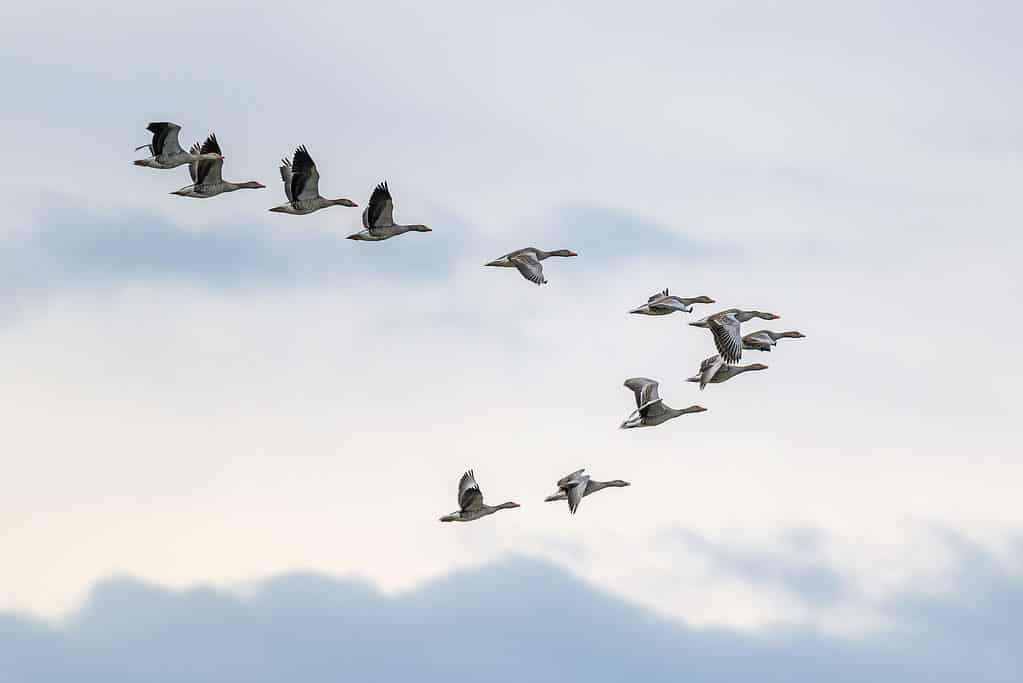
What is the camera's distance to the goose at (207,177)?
284 feet

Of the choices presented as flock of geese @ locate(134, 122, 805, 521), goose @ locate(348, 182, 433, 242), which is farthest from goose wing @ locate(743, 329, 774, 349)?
goose @ locate(348, 182, 433, 242)

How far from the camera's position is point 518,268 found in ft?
269

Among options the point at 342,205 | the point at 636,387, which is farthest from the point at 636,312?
the point at 342,205

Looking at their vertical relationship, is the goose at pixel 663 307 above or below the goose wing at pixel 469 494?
above

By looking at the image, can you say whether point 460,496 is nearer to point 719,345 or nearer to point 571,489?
point 571,489

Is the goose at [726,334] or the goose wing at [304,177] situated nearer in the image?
the goose at [726,334]

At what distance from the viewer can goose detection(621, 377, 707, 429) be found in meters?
79.1

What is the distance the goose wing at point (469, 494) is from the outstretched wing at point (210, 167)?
17743 millimetres

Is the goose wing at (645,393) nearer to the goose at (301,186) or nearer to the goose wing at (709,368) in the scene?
the goose wing at (709,368)

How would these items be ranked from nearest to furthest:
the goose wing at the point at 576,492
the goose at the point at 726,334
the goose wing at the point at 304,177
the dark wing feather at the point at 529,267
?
1. the goose wing at the point at 576,492
2. the goose at the point at 726,334
3. the dark wing feather at the point at 529,267
4. the goose wing at the point at 304,177

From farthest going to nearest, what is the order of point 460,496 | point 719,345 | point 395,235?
point 395,235 → point 460,496 → point 719,345

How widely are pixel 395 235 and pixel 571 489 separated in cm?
1642

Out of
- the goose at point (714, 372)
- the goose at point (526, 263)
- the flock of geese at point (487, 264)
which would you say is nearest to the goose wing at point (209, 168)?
the flock of geese at point (487, 264)

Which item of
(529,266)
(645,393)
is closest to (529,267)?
(529,266)
